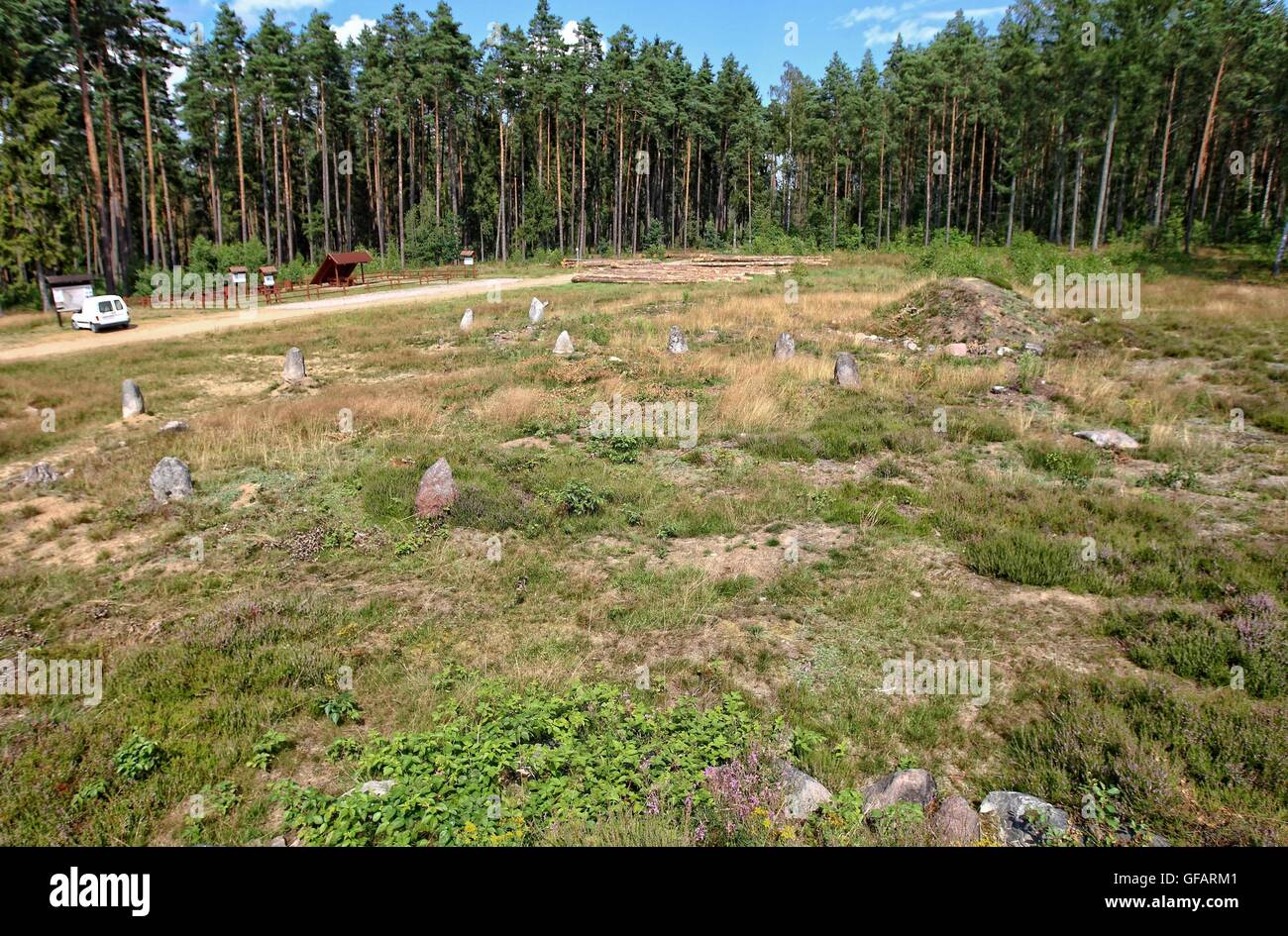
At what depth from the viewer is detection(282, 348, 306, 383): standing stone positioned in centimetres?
1925

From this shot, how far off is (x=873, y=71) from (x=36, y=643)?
83.7 metres

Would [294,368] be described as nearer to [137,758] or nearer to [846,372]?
[846,372]

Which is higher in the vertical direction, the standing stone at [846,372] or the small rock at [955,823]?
the standing stone at [846,372]

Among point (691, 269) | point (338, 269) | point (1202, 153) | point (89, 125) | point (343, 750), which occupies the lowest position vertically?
point (343, 750)

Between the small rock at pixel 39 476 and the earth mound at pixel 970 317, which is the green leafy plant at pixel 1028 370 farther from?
the small rock at pixel 39 476

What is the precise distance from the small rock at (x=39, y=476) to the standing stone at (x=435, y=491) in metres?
7.31

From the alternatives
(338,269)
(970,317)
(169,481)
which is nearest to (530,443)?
(169,481)

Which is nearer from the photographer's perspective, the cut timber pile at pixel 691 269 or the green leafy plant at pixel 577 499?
the green leafy plant at pixel 577 499

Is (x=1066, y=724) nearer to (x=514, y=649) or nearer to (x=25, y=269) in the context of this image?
(x=514, y=649)

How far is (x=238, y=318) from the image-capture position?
32.1m

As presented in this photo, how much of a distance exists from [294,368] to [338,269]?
28.9m

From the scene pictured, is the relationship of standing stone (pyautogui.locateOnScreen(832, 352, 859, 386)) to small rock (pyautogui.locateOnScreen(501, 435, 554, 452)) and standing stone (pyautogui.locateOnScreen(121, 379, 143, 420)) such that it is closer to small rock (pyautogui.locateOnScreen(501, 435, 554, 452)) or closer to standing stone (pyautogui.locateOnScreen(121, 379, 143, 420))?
small rock (pyautogui.locateOnScreen(501, 435, 554, 452))

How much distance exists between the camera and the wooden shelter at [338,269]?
43969mm

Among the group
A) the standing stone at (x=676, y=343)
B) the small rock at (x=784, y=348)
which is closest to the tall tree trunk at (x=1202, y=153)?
the small rock at (x=784, y=348)
